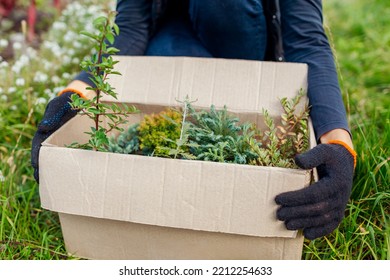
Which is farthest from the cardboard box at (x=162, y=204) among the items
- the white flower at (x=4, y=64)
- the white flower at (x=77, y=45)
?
the white flower at (x=77, y=45)

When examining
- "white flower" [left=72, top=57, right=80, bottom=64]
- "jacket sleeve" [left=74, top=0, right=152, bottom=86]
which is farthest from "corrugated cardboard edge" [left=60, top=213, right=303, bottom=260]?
"white flower" [left=72, top=57, right=80, bottom=64]

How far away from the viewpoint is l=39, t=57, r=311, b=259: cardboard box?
1329 mm

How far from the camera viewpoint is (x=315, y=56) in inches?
70.8

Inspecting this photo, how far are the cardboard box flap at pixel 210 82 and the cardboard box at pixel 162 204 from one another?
0.27 feet

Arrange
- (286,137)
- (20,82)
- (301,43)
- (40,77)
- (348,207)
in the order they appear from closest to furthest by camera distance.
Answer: (286,137)
(348,207)
(301,43)
(20,82)
(40,77)

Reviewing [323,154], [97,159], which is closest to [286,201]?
[323,154]

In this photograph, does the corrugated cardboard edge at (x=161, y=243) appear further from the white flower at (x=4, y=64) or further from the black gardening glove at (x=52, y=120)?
the white flower at (x=4, y=64)

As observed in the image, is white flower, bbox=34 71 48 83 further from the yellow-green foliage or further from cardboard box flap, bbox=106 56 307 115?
the yellow-green foliage

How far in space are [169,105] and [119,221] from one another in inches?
18.6

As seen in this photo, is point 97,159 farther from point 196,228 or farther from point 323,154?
point 323,154

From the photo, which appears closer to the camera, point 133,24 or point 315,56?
point 315,56

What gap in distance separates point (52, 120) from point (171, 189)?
0.52 m

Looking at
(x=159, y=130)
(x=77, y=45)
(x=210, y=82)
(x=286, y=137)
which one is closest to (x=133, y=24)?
(x=210, y=82)

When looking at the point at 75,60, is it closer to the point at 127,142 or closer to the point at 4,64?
the point at 4,64
